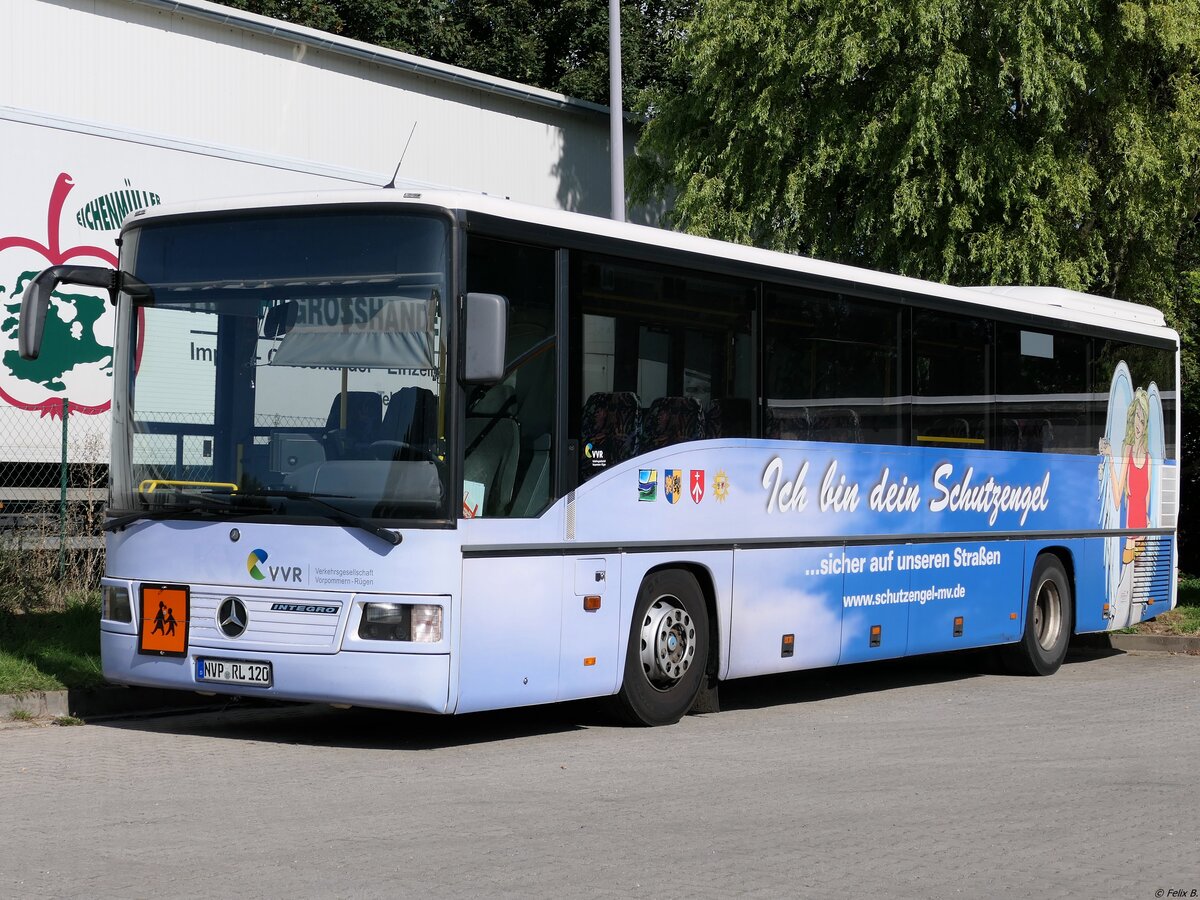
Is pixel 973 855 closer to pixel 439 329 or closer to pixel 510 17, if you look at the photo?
pixel 439 329

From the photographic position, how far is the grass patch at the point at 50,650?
10.9 metres

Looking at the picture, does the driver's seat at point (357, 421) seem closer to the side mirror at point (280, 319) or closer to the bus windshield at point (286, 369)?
the bus windshield at point (286, 369)

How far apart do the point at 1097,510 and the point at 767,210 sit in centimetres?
936

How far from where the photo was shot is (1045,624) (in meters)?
15.4

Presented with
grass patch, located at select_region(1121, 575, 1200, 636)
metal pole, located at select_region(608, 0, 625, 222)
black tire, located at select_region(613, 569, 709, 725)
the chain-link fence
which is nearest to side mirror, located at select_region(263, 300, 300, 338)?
black tire, located at select_region(613, 569, 709, 725)

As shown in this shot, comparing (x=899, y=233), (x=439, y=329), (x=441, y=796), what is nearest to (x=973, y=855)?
(x=441, y=796)

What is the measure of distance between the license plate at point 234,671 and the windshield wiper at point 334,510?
92cm

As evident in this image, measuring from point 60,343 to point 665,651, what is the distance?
6555 mm

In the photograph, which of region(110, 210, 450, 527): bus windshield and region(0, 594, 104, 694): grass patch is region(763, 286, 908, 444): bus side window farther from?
region(0, 594, 104, 694): grass patch

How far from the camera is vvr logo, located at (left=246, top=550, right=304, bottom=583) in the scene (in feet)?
30.6

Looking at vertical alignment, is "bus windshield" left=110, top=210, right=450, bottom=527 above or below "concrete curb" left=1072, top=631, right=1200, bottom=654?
above

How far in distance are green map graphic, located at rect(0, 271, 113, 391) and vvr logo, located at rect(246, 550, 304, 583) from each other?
5.16 meters

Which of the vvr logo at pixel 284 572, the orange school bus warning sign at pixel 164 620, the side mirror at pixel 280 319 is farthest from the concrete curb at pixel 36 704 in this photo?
Answer: the side mirror at pixel 280 319

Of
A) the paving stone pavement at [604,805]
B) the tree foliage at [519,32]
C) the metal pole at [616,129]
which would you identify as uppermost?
the tree foliage at [519,32]
